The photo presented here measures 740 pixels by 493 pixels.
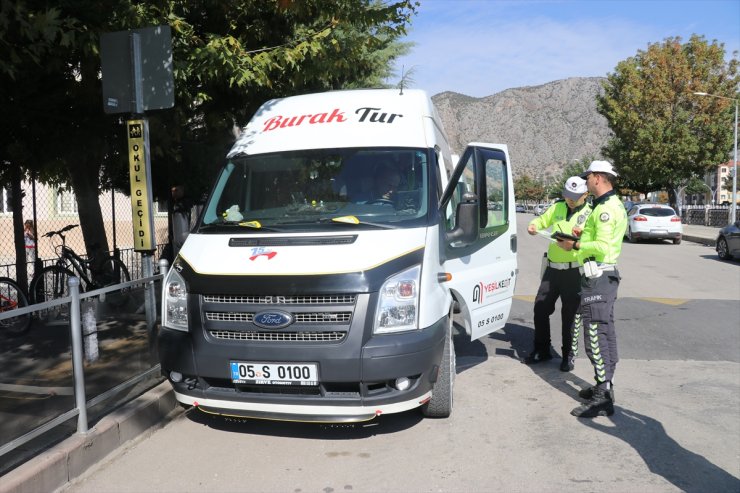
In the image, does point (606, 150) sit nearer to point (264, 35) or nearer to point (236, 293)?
point (264, 35)

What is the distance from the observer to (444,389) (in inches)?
188

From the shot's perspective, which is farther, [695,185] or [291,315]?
[695,185]

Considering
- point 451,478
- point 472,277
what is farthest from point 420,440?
point 472,277

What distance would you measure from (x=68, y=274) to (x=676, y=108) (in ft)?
135

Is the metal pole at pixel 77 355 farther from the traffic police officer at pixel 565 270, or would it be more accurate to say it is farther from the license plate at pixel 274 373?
the traffic police officer at pixel 565 270

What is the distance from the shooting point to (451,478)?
3.90 meters

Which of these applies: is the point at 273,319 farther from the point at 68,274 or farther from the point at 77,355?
the point at 68,274

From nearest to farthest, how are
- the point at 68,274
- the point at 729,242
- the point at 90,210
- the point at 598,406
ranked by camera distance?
the point at 598,406
the point at 68,274
the point at 90,210
the point at 729,242

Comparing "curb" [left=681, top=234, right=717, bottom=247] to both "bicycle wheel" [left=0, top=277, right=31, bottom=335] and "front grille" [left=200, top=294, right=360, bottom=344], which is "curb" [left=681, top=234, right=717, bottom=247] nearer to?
"bicycle wheel" [left=0, top=277, right=31, bottom=335]

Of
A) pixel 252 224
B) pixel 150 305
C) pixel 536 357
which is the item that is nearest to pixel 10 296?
pixel 150 305

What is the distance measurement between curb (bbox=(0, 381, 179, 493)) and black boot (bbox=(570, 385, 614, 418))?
10.8 feet

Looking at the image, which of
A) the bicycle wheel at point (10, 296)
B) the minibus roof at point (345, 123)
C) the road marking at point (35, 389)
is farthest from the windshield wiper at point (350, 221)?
the bicycle wheel at point (10, 296)

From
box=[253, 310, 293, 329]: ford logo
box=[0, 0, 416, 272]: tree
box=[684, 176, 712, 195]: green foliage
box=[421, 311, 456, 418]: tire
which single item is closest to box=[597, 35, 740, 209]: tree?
box=[684, 176, 712, 195]: green foliage

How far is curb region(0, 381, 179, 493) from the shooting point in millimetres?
3520
